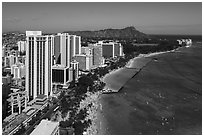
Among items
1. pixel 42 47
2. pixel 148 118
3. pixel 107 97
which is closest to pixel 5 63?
pixel 42 47

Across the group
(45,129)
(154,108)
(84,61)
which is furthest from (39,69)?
(84,61)

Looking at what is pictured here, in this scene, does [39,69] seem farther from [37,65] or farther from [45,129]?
[45,129]

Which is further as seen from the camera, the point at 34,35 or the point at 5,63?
the point at 5,63

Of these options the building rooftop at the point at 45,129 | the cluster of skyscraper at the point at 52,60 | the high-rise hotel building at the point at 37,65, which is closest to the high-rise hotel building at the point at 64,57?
the cluster of skyscraper at the point at 52,60

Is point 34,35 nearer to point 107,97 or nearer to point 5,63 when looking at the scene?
point 107,97

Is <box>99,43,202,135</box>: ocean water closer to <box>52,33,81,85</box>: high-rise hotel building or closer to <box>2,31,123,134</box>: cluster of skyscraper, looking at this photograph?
<box>2,31,123,134</box>: cluster of skyscraper

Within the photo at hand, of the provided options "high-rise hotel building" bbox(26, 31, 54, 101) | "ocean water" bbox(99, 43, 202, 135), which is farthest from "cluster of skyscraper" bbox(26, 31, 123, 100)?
"ocean water" bbox(99, 43, 202, 135)
